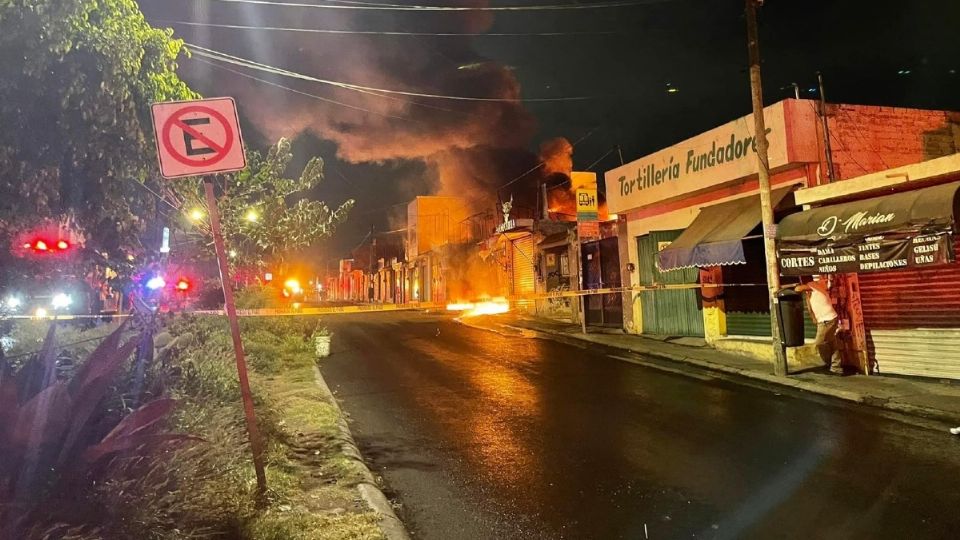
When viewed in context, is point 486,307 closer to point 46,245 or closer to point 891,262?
point 891,262

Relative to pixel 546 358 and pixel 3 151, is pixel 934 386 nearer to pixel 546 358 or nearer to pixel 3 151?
pixel 546 358

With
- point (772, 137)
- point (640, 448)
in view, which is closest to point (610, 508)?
point (640, 448)

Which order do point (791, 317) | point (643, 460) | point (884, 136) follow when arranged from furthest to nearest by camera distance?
point (884, 136) < point (791, 317) < point (643, 460)

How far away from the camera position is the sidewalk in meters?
7.69

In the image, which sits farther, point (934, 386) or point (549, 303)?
point (549, 303)

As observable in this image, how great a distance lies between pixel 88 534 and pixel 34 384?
4.98 feet

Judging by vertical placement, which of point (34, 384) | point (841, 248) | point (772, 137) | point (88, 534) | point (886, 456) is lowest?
point (886, 456)

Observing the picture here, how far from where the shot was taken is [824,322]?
33.1 ft

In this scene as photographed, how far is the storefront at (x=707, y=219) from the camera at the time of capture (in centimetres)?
1162

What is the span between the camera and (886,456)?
5.61m

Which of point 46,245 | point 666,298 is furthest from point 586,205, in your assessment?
point 46,245

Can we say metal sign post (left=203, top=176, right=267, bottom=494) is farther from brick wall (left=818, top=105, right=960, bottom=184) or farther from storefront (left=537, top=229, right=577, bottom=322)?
storefront (left=537, top=229, right=577, bottom=322)

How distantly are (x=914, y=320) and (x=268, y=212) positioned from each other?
11116 millimetres

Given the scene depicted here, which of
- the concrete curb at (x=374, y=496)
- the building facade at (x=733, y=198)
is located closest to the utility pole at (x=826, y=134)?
the building facade at (x=733, y=198)
